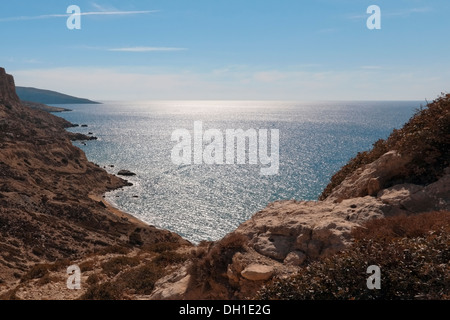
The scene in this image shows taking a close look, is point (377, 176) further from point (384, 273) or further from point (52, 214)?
point (52, 214)

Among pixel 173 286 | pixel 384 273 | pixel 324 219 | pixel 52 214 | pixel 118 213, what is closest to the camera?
pixel 384 273

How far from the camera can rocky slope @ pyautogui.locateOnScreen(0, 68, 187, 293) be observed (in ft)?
95.3

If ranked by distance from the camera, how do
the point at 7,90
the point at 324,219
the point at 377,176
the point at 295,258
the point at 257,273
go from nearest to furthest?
the point at 257,273 → the point at 295,258 → the point at 324,219 → the point at 377,176 → the point at 7,90

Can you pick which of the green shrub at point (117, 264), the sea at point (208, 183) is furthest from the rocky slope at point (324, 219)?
the sea at point (208, 183)

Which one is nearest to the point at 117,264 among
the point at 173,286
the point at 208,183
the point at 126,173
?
the point at 173,286

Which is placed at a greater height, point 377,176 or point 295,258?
point 377,176

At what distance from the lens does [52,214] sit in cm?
4112

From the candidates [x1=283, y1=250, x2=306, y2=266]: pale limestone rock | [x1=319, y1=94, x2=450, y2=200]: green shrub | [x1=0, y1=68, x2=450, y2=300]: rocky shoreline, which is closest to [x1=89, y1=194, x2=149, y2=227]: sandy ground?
[x1=0, y1=68, x2=450, y2=300]: rocky shoreline

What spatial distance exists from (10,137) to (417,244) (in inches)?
3348

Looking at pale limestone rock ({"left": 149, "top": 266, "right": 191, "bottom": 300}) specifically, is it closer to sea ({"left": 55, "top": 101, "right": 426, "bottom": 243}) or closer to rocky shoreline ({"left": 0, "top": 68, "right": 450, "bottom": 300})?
rocky shoreline ({"left": 0, "top": 68, "right": 450, "bottom": 300})

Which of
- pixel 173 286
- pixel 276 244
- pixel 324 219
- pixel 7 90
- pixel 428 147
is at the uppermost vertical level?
pixel 7 90

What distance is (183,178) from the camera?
83.3 m

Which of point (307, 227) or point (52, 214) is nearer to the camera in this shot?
point (307, 227)

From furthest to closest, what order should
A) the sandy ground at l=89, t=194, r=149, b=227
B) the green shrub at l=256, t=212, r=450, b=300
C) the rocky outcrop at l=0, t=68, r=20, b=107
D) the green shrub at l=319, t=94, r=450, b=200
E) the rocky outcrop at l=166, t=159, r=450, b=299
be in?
the rocky outcrop at l=0, t=68, r=20, b=107 < the sandy ground at l=89, t=194, r=149, b=227 < the green shrub at l=319, t=94, r=450, b=200 < the rocky outcrop at l=166, t=159, r=450, b=299 < the green shrub at l=256, t=212, r=450, b=300
